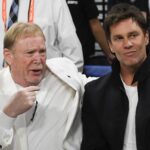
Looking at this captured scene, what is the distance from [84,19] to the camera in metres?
3.94

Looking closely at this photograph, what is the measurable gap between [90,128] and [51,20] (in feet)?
3.32

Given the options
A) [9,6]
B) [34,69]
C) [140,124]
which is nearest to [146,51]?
[140,124]

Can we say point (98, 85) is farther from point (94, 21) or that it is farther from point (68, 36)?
point (94, 21)

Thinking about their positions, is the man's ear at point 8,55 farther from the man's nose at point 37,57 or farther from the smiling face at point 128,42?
the smiling face at point 128,42

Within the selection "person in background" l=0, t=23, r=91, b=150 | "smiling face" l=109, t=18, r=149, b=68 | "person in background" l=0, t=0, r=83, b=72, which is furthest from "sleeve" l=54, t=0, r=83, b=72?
"smiling face" l=109, t=18, r=149, b=68

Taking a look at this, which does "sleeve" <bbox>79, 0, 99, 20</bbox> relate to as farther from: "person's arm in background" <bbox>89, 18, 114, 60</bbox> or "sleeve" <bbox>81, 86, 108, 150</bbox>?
"sleeve" <bbox>81, 86, 108, 150</bbox>

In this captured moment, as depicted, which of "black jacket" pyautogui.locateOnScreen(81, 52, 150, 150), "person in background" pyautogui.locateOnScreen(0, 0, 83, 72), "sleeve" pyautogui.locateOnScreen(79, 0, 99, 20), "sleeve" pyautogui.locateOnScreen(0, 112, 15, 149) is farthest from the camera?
"sleeve" pyautogui.locateOnScreen(79, 0, 99, 20)

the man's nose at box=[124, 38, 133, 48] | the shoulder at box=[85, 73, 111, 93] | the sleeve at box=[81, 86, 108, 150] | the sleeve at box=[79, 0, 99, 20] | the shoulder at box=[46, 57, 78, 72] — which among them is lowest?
the sleeve at box=[81, 86, 108, 150]

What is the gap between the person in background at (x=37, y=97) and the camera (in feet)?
9.38

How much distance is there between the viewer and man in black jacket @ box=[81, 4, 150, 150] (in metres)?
2.69

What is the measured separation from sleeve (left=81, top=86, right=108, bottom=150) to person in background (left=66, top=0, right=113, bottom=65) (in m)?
1.01

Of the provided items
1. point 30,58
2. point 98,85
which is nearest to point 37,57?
point 30,58

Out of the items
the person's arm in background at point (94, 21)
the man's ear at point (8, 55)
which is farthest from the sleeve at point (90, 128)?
the person's arm in background at point (94, 21)

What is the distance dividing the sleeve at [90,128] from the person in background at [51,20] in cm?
71
